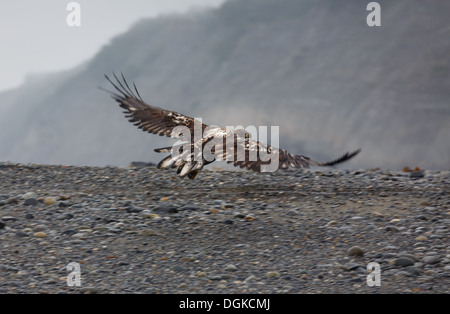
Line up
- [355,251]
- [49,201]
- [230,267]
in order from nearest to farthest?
[230,267]
[355,251]
[49,201]

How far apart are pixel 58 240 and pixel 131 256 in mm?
1203

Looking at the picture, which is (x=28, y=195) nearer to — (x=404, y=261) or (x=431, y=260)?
(x=404, y=261)

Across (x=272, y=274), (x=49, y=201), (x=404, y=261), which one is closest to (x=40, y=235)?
(x=49, y=201)

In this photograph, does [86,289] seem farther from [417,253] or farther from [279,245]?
[417,253]

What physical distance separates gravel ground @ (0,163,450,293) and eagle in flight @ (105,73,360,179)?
0.92m

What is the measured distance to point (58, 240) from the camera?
8.27 m

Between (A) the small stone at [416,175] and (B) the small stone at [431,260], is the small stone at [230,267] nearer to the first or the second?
(B) the small stone at [431,260]

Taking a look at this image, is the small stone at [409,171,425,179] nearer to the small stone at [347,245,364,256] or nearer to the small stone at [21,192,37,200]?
the small stone at [347,245,364,256]

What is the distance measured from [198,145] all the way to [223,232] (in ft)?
4.18

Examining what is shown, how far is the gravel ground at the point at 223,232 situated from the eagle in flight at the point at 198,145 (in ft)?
3.01

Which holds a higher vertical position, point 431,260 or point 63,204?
point 63,204

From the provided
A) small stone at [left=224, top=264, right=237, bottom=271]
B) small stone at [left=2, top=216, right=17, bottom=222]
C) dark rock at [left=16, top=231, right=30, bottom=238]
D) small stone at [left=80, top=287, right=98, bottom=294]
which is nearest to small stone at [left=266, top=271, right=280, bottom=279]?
small stone at [left=224, top=264, right=237, bottom=271]

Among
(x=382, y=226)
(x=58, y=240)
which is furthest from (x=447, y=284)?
(x=58, y=240)

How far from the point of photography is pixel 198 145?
342 inches
